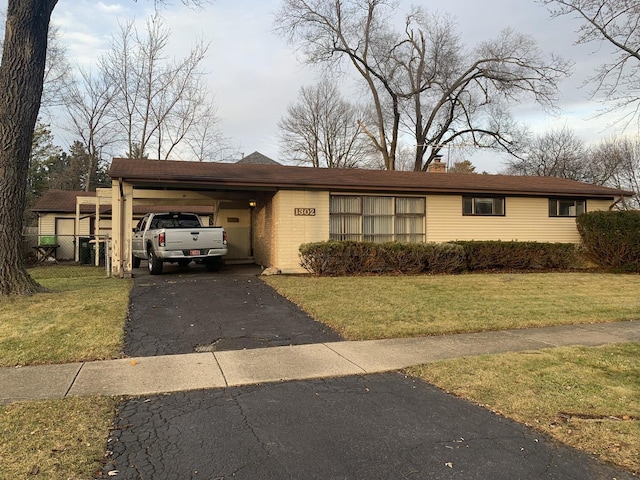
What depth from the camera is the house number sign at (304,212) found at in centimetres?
1421

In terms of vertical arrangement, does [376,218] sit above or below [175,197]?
below

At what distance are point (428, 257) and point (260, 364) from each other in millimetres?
9567

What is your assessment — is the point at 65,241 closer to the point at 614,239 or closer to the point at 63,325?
the point at 63,325

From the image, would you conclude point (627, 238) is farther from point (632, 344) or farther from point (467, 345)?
point (467, 345)

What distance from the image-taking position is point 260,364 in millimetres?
5457

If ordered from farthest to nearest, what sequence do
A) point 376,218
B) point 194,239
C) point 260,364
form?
point 376,218 → point 194,239 → point 260,364

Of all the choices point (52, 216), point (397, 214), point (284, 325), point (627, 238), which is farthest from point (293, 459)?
point (52, 216)

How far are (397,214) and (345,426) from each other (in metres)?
12.4

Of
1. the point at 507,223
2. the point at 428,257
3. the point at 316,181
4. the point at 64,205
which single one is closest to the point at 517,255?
the point at 507,223

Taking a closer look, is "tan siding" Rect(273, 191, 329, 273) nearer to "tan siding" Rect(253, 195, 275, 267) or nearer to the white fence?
"tan siding" Rect(253, 195, 275, 267)

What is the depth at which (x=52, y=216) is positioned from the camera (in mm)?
23469

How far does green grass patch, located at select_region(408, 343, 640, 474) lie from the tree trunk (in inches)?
339

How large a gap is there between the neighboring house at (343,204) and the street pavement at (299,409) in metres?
6.86

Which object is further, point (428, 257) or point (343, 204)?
point (343, 204)
